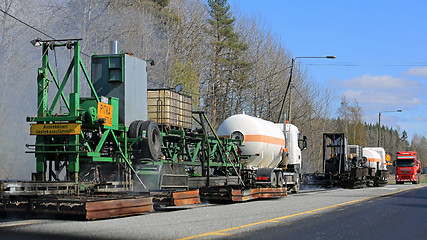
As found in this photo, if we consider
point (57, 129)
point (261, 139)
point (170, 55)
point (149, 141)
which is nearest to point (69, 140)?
point (57, 129)

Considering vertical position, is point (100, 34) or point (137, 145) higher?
point (100, 34)

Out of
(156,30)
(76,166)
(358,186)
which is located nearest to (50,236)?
(76,166)

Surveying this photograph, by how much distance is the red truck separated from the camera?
54.2 m

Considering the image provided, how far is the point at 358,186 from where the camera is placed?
3772 centimetres

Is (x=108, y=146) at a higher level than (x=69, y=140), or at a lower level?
lower

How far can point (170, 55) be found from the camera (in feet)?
142

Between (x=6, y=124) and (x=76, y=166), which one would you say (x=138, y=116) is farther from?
(x=6, y=124)

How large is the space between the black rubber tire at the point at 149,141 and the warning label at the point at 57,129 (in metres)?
2.50

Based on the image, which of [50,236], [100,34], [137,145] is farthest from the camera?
[100,34]

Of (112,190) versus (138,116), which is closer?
(112,190)

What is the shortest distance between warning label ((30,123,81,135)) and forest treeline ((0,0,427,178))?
16.5 m

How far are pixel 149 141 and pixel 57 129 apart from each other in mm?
2937

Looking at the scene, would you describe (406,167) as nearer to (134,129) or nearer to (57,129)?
(134,129)

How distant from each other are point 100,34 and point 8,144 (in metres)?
10.0
